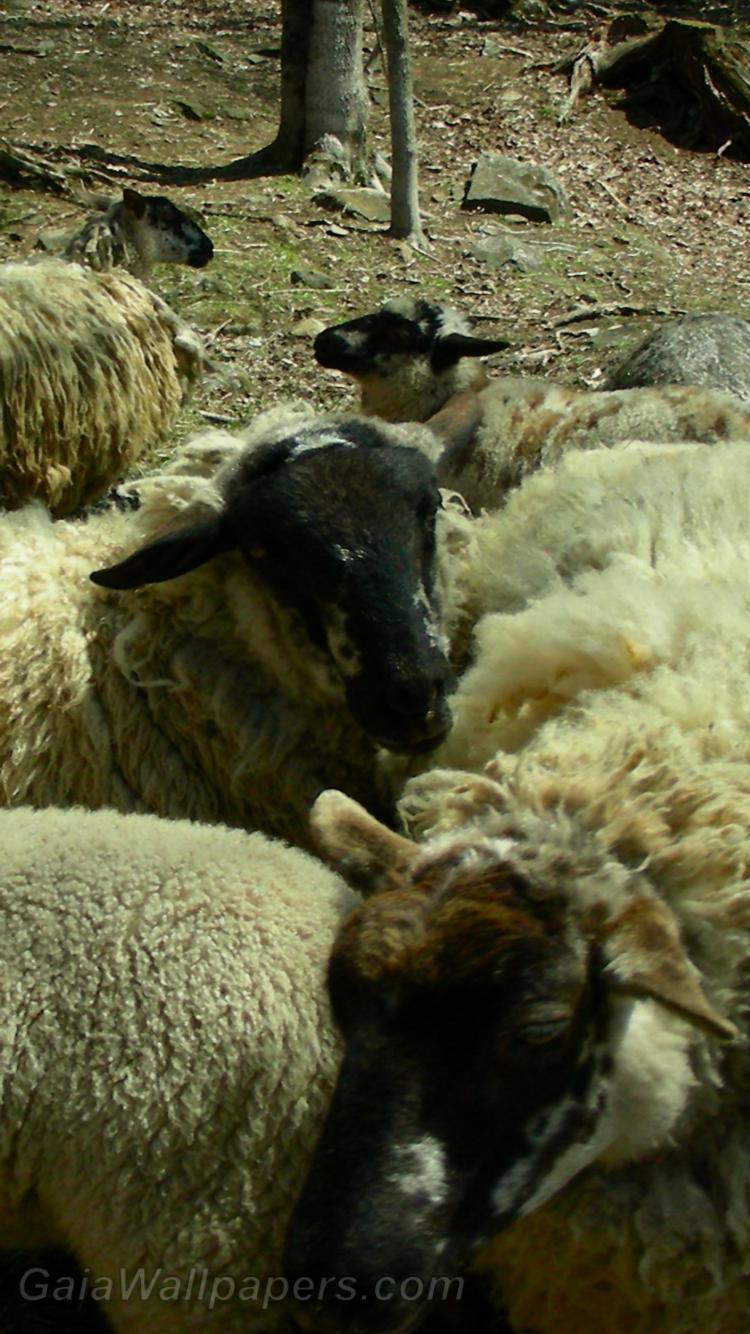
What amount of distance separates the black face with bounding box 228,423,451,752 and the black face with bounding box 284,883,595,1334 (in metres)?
1.07

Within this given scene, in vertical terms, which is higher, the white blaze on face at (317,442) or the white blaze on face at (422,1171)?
the white blaze on face at (317,442)

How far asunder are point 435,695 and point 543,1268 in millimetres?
1260

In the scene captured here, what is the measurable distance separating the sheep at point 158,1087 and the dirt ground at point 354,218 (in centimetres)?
443

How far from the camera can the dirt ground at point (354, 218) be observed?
8.49 m

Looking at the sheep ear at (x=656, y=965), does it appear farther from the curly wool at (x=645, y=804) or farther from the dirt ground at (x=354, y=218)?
the dirt ground at (x=354, y=218)

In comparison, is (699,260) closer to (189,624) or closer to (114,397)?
(114,397)

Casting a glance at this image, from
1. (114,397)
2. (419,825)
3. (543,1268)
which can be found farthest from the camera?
(114,397)

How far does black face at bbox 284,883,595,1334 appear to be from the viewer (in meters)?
2.01

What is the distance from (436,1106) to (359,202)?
996 centimetres

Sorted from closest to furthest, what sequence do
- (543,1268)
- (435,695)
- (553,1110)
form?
(553,1110) < (543,1268) < (435,695)

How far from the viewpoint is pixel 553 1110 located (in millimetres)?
2113

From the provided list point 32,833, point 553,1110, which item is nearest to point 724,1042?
point 553,1110

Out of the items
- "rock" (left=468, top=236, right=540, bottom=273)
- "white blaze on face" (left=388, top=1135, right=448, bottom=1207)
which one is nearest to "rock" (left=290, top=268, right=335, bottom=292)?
"rock" (left=468, top=236, right=540, bottom=273)

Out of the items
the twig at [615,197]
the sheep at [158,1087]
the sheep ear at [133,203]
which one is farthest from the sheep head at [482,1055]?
the twig at [615,197]
